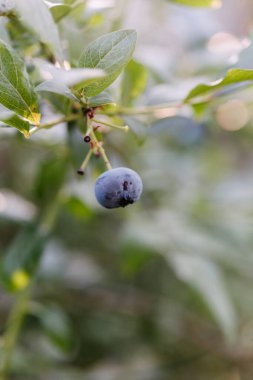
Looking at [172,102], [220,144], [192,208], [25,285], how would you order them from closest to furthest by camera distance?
[172,102], [25,285], [192,208], [220,144]

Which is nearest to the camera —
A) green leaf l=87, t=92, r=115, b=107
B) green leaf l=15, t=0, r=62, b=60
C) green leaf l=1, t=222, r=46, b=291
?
green leaf l=15, t=0, r=62, b=60

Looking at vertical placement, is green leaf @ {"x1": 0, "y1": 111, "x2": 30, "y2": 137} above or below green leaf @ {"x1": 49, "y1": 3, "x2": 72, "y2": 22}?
below

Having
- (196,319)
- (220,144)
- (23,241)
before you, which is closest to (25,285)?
(23,241)

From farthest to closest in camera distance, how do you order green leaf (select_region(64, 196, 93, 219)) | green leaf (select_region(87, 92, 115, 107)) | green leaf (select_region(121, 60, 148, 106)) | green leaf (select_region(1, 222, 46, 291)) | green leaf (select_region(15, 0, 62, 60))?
green leaf (select_region(64, 196, 93, 219)) → green leaf (select_region(1, 222, 46, 291)) → green leaf (select_region(121, 60, 148, 106)) → green leaf (select_region(87, 92, 115, 107)) → green leaf (select_region(15, 0, 62, 60))

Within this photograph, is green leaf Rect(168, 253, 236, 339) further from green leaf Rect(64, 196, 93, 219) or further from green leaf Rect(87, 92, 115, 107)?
green leaf Rect(87, 92, 115, 107)

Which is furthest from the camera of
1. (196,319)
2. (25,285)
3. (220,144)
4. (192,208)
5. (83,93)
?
(220,144)

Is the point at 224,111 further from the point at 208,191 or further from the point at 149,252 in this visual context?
the point at 149,252


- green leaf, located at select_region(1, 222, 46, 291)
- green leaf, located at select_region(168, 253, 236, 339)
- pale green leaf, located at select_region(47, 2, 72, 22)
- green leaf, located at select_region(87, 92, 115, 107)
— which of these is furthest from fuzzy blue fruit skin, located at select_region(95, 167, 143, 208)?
green leaf, located at select_region(168, 253, 236, 339)
